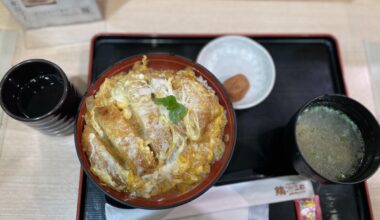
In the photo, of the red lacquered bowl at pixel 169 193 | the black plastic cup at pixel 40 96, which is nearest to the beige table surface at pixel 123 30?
the black plastic cup at pixel 40 96

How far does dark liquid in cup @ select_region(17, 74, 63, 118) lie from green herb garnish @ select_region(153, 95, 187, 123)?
522 millimetres

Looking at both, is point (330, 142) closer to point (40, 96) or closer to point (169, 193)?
point (169, 193)

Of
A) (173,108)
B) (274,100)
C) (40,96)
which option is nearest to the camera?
(173,108)

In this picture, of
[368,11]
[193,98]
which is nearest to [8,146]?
[193,98]

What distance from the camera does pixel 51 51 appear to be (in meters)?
1.66

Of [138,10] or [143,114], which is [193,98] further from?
[138,10]

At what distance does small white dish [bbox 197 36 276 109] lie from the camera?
1.63 meters

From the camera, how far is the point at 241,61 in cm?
171

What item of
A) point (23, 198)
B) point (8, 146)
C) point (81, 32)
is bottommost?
point (23, 198)

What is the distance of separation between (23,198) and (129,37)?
1.00 m

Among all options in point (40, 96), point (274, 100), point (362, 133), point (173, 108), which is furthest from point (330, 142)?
point (40, 96)

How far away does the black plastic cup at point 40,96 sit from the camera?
49.1 inches

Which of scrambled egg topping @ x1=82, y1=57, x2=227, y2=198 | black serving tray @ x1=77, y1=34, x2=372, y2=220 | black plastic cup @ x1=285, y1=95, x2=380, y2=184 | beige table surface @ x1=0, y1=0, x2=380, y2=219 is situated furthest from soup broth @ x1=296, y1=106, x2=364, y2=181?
scrambled egg topping @ x1=82, y1=57, x2=227, y2=198

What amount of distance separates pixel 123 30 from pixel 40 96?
0.64 meters
